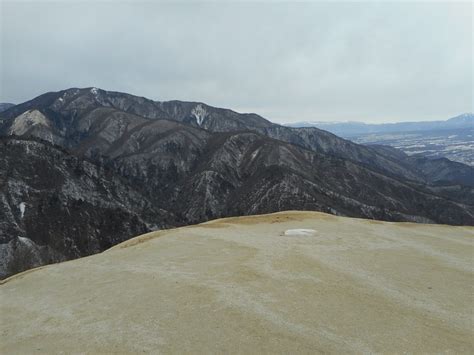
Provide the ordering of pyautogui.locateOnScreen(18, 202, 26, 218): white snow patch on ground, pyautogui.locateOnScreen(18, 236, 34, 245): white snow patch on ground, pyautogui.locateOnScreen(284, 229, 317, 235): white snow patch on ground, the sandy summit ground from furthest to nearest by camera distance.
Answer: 1. pyautogui.locateOnScreen(18, 202, 26, 218): white snow patch on ground
2. pyautogui.locateOnScreen(18, 236, 34, 245): white snow patch on ground
3. pyautogui.locateOnScreen(284, 229, 317, 235): white snow patch on ground
4. the sandy summit ground

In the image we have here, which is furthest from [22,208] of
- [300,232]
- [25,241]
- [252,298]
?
[252,298]

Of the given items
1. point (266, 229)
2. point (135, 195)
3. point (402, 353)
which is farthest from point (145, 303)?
point (135, 195)

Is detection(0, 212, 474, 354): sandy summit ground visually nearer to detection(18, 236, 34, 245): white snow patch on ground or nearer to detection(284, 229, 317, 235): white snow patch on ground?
detection(284, 229, 317, 235): white snow patch on ground

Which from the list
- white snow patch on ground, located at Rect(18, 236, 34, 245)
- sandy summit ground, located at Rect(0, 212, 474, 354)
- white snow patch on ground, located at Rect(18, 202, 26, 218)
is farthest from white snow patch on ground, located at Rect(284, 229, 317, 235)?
white snow patch on ground, located at Rect(18, 202, 26, 218)

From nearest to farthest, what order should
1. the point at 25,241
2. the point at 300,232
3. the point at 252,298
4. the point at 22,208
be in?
the point at 252,298
the point at 300,232
the point at 25,241
the point at 22,208

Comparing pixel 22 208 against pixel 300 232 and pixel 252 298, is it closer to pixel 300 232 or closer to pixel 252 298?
pixel 300 232

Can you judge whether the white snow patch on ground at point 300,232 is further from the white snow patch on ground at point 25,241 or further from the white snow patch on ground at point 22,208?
the white snow patch on ground at point 22,208

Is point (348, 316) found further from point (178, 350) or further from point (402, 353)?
point (178, 350)

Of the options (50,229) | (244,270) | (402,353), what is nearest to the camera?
(402,353)
